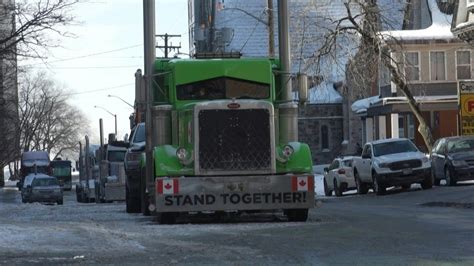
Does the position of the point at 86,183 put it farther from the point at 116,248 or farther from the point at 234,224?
the point at 116,248

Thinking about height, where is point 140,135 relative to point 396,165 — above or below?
above

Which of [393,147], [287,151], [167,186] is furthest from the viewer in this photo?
[393,147]

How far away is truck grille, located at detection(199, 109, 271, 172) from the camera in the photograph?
16781 millimetres

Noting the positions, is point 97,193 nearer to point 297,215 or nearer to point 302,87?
point 302,87

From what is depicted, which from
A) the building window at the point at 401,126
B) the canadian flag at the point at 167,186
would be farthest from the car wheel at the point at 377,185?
the building window at the point at 401,126

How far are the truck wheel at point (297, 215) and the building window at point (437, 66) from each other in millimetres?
32954

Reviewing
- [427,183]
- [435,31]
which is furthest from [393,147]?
[435,31]

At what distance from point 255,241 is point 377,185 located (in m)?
18.6

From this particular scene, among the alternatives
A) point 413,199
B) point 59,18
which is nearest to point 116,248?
point 413,199

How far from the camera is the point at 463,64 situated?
48656mm

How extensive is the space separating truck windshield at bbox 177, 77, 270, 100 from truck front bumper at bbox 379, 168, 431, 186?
14.1 meters

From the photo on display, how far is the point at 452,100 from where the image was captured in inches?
1923

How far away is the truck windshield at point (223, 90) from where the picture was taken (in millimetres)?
17781

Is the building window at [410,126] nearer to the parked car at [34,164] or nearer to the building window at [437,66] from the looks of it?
the building window at [437,66]
